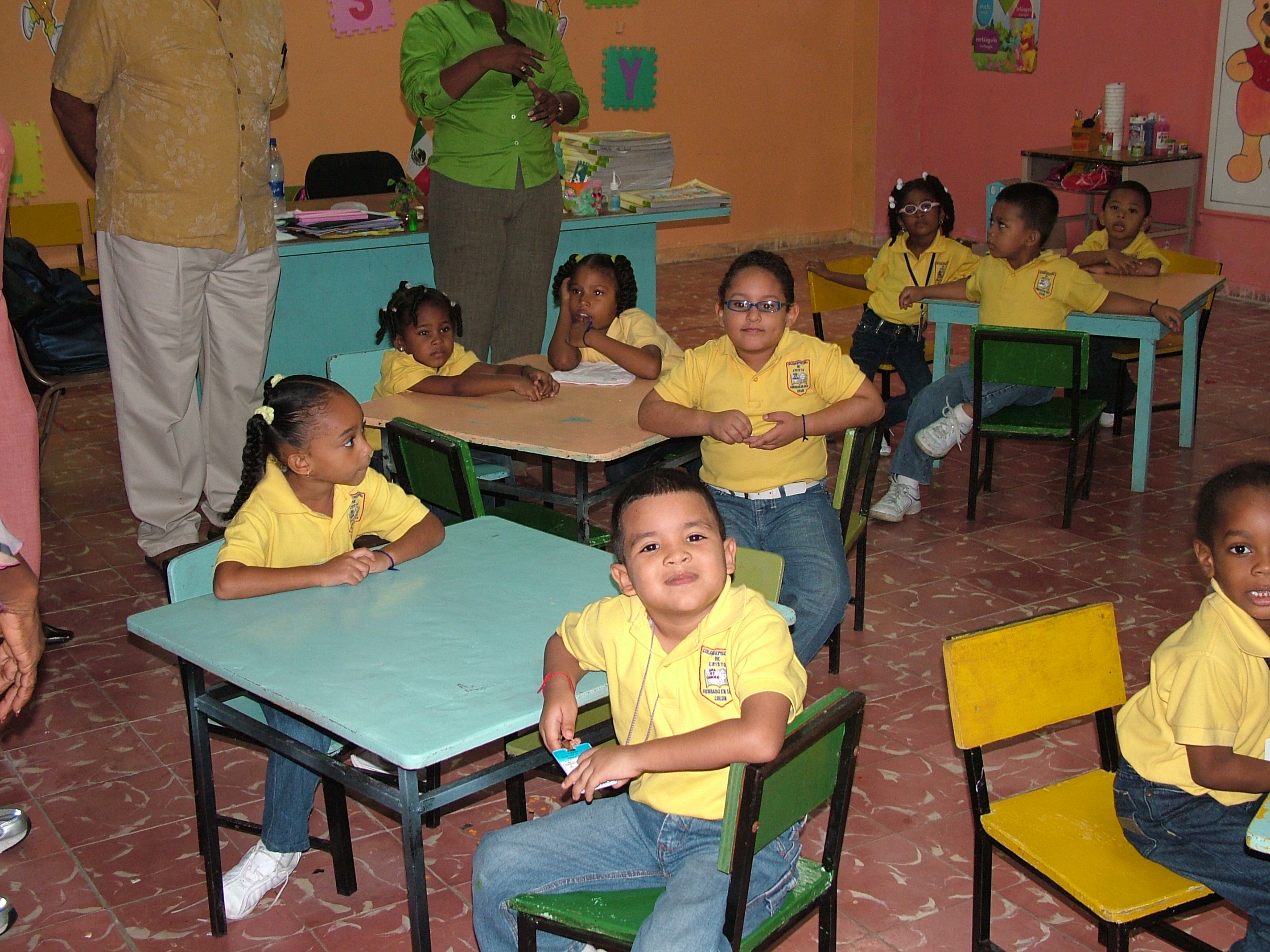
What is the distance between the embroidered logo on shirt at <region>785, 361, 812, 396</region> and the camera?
10.0 feet

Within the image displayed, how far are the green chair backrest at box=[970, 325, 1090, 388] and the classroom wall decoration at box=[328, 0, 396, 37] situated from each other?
5070 millimetres

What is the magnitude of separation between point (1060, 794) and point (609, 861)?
76cm

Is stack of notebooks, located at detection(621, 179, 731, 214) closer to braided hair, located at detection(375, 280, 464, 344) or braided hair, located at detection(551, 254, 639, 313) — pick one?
braided hair, located at detection(551, 254, 639, 313)

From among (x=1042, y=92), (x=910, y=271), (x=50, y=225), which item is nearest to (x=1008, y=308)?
(x=910, y=271)

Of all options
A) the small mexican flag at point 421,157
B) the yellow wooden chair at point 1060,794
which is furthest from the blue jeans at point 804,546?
the small mexican flag at point 421,157

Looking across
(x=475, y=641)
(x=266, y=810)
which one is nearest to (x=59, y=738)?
(x=266, y=810)

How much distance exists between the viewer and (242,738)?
2.24m

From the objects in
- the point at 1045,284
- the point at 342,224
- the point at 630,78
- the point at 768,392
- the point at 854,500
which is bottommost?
the point at 854,500

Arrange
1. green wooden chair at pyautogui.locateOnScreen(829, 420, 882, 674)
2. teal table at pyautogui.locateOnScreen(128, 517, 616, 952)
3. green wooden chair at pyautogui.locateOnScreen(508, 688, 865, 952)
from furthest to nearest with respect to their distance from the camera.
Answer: green wooden chair at pyautogui.locateOnScreen(829, 420, 882, 674) → teal table at pyautogui.locateOnScreen(128, 517, 616, 952) → green wooden chair at pyautogui.locateOnScreen(508, 688, 865, 952)

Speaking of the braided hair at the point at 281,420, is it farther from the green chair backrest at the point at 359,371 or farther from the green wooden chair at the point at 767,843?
the green chair backrest at the point at 359,371

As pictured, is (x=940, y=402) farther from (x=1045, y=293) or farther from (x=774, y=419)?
(x=774, y=419)

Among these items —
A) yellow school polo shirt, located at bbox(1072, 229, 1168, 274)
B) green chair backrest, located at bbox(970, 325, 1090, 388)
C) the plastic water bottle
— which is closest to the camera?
green chair backrest, located at bbox(970, 325, 1090, 388)

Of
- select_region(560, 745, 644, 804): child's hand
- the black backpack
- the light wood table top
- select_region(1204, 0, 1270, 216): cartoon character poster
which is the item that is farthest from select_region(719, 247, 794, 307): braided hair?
select_region(1204, 0, 1270, 216): cartoon character poster

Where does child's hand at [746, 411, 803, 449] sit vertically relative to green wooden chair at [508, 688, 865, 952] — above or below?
above
